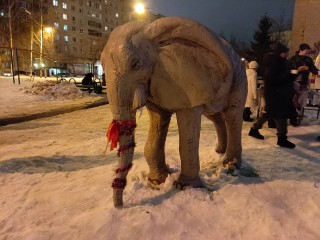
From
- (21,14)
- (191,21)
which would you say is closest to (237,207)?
(191,21)

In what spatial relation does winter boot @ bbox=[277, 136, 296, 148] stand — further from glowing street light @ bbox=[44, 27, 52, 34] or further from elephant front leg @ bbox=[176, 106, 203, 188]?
glowing street light @ bbox=[44, 27, 52, 34]

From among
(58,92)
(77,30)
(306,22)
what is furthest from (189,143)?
(77,30)

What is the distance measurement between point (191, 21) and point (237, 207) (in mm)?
1900

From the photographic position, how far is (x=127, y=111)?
282cm

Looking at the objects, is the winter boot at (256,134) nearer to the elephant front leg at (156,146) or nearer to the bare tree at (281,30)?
the elephant front leg at (156,146)

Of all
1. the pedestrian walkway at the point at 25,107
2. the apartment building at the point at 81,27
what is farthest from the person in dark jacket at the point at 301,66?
the apartment building at the point at 81,27

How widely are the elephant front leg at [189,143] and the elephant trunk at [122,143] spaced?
0.60 meters

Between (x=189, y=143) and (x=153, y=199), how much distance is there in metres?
0.70

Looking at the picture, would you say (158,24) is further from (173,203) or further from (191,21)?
(173,203)

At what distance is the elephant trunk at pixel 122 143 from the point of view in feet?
9.24

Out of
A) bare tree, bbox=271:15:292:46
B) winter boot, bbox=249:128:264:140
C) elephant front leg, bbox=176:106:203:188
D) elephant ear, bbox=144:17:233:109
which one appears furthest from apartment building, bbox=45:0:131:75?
elephant ear, bbox=144:17:233:109

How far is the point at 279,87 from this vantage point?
5680 millimetres

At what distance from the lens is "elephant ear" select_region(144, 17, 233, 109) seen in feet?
9.52

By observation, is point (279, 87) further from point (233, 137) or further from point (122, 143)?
point (122, 143)
